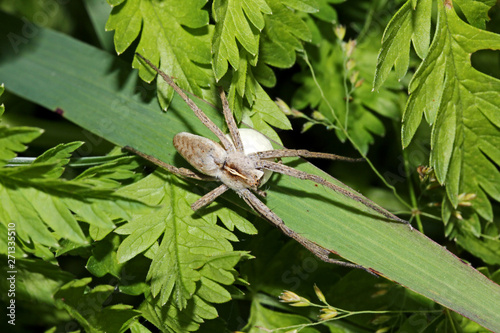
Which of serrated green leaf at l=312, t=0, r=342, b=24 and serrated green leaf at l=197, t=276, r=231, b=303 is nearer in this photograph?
serrated green leaf at l=197, t=276, r=231, b=303

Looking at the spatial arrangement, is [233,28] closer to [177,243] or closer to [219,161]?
[219,161]

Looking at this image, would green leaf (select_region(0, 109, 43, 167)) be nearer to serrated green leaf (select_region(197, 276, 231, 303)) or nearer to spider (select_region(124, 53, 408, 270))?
spider (select_region(124, 53, 408, 270))

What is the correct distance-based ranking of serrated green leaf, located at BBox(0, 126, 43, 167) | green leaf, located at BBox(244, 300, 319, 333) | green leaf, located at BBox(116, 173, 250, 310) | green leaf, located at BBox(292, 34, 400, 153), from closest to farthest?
serrated green leaf, located at BBox(0, 126, 43, 167) < green leaf, located at BBox(116, 173, 250, 310) < green leaf, located at BBox(244, 300, 319, 333) < green leaf, located at BBox(292, 34, 400, 153)

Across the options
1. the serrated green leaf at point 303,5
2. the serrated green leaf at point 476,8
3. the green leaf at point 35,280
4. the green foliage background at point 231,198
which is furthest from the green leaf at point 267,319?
the serrated green leaf at point 476,8

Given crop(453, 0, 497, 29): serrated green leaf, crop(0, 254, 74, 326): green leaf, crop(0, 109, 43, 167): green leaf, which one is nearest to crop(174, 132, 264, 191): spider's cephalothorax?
crop(0, 109, 43, 167): green leaf

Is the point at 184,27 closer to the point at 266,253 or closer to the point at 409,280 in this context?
the point at 266,253

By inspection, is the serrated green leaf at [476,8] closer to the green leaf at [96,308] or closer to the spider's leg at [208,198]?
the spider's leg at [208,198]

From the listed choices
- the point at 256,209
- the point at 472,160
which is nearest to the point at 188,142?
the point at 256,209
